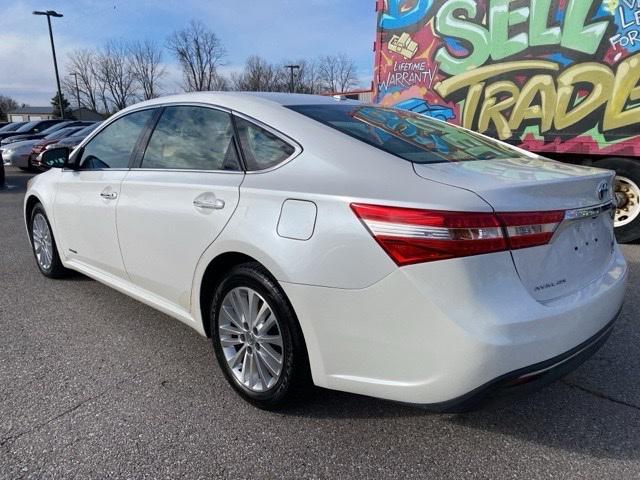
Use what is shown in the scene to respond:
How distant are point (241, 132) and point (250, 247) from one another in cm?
71

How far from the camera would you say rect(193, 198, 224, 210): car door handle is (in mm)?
2658

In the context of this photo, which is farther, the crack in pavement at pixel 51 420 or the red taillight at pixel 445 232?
the crack in pavement at pixel 51 420

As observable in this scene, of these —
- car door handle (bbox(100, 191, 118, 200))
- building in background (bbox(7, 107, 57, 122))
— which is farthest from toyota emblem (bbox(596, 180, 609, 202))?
building in background (bbox(7, 107, 57, 122))

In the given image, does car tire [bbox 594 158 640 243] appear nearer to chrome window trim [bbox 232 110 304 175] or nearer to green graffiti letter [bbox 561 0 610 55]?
green graffiti letter [bbox 561 0 610 55]

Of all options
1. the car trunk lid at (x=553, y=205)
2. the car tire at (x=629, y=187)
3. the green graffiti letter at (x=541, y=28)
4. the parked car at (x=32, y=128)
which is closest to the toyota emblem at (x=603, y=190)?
the car trunk lid at (x=553, y=205)

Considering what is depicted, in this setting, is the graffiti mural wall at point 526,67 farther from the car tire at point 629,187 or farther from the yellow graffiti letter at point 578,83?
the car tire at point 629,187

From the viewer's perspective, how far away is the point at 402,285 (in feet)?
6.50

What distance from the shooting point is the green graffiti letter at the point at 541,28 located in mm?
5781

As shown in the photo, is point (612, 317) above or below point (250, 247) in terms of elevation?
below

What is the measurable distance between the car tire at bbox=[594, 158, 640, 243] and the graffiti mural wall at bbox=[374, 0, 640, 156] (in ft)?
0.52

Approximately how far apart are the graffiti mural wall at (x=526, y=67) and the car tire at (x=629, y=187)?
159 mm

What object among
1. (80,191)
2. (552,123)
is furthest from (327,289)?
(552,123)

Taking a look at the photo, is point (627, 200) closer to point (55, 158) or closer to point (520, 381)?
point (520, 381)

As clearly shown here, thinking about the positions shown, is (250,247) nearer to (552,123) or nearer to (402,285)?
(402,285)
